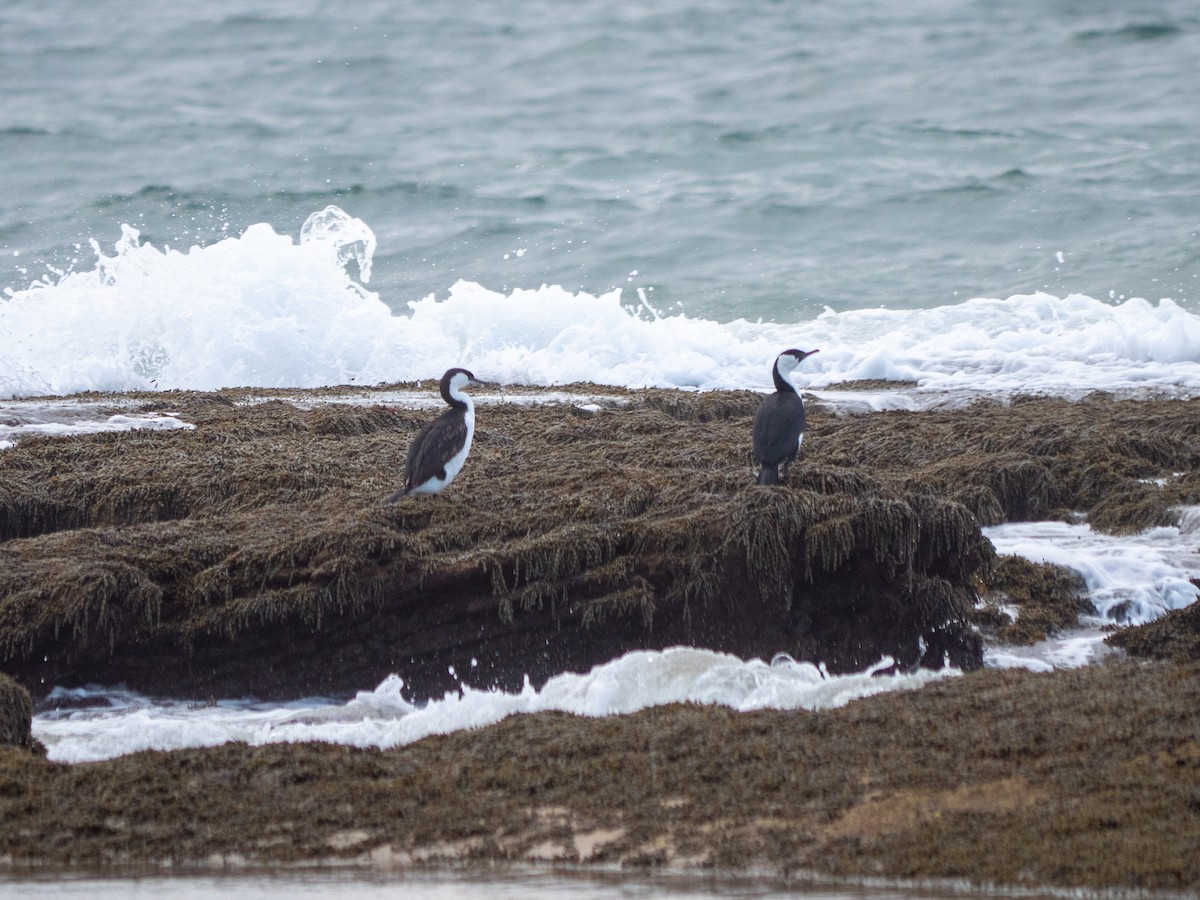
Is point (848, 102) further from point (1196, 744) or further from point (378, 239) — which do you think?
point (1196, 744)

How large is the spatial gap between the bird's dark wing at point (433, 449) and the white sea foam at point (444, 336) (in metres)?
7.44

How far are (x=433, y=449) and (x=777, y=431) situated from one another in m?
1.86

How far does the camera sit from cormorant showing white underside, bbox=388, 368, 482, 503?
22.9ft

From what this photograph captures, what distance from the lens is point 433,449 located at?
23.2 ft

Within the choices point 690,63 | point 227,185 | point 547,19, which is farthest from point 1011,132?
point 227,185

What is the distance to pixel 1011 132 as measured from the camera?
25.9 meters

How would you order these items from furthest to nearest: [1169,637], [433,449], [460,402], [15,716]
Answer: [460,402] → [433,449] → [1169,637] → [15,716]

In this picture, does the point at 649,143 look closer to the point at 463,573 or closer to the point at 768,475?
the point at 768,475

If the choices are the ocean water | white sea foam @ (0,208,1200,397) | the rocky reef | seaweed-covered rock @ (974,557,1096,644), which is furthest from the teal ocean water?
seaweed-covered rock @ (974,557,1096,644)

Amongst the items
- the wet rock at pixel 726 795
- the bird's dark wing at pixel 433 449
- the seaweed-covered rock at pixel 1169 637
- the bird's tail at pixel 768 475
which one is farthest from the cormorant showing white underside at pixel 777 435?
the wet rock at pixel 726 795

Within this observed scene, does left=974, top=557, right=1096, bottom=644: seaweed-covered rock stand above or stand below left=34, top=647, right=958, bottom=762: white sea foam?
below

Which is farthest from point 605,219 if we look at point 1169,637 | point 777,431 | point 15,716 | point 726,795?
point 726,795

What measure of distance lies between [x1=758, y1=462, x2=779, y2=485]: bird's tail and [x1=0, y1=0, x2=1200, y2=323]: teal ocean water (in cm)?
1307

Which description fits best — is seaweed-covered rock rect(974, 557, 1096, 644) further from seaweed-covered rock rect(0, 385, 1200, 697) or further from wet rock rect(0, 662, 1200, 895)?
wet rock rect(0, 662, 1200, 895)
